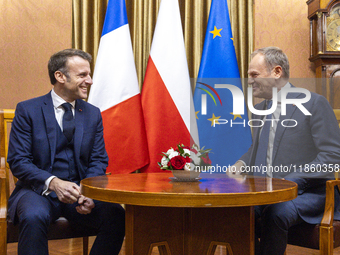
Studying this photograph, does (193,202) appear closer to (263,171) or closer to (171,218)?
(171,218)

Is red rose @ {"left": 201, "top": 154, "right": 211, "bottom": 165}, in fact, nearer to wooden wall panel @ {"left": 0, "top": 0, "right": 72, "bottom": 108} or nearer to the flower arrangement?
the flower arrangement

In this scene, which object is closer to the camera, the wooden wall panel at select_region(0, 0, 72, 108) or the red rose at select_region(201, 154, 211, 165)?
the red rose at select_region(201, 154, 211, 165)

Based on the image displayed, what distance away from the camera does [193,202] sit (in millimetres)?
1194

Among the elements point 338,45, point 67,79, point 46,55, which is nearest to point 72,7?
point 46,55

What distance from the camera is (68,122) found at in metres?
1.98

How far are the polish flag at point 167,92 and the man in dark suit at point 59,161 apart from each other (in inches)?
30.4

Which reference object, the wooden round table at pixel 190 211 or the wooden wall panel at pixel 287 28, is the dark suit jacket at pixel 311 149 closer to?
the wooden round table at pixel 190 211

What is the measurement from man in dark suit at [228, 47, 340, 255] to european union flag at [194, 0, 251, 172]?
0.49ft

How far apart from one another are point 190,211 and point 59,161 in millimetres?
810

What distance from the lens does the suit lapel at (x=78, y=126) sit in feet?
6.41

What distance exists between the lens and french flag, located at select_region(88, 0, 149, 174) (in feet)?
9.15

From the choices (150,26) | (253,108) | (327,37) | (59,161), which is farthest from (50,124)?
(327,37)

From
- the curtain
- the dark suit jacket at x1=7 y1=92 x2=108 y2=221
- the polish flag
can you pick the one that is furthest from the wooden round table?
the curtain

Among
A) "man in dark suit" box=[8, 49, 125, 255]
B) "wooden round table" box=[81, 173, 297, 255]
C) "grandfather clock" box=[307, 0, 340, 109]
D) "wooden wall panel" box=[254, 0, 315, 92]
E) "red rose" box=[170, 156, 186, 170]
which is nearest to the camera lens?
"wooden round table" box=[81, 173, 297, 255]
